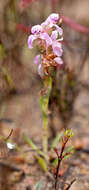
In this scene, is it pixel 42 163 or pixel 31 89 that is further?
pixel 31 89

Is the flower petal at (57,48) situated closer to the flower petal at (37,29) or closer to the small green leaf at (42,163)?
the flower petal at (37,29)

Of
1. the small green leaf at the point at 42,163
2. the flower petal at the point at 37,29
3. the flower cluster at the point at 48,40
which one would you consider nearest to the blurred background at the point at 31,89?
the small green leaf at the point at 42,163

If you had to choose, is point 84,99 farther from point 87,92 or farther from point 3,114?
point 3,114

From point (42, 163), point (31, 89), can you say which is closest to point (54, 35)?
point (42, 163)

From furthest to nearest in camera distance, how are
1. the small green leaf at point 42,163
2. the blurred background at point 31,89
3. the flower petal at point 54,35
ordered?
1. the blurred background at point 31,89
2. the small green leaf at point 42,163
3. the flower petal at point 54,35

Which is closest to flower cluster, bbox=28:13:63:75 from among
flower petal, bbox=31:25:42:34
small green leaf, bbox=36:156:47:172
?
flower petal, bbox=31:25:42:34

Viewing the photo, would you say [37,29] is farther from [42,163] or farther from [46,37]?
[42,163]
